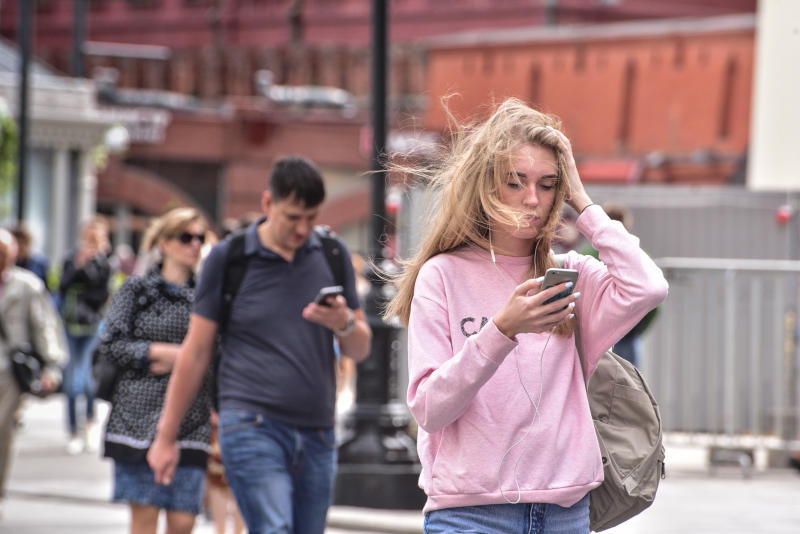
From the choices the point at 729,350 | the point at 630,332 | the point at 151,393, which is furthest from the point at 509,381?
the point at 729,350

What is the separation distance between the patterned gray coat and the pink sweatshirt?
2.75 m

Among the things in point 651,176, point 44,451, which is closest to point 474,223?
point 44,451

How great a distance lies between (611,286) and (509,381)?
0.33 m

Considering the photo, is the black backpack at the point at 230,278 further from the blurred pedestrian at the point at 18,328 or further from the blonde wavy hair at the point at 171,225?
the blurred pedestrian at the point at 18,328

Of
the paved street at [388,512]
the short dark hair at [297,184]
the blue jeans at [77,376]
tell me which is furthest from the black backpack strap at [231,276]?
the blue jeans at [77,376]

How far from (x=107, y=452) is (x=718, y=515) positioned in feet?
17.7

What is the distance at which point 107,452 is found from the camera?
21.3 feet

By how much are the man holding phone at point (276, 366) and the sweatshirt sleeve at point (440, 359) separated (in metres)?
1.72

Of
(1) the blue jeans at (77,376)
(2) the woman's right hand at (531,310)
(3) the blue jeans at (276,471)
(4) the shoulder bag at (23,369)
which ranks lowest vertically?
(1) the blue jeans at (77,376)

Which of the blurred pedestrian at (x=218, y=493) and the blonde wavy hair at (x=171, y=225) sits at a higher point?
the blonde wavy hair at (x=171, y=225)

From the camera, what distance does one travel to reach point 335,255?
5992mm

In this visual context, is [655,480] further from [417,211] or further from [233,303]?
[417,211]

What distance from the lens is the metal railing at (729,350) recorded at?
13.3 m

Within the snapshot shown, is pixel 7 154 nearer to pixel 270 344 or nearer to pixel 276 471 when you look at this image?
pixel 270 344
